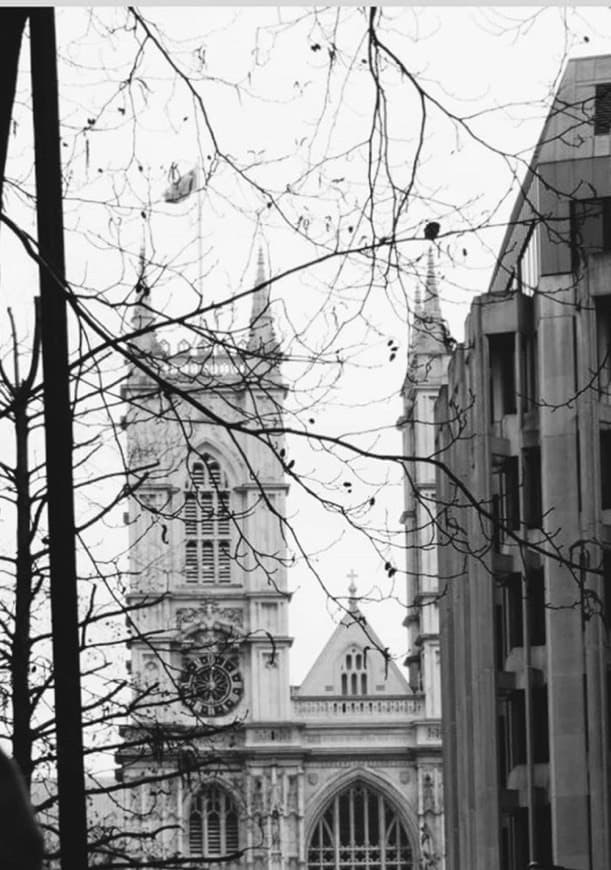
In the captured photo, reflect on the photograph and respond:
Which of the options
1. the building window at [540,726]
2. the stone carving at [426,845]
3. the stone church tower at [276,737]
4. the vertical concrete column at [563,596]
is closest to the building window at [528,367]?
the vertical concrete column at [563,596]

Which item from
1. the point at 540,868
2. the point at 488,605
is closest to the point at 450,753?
the point at 488,605

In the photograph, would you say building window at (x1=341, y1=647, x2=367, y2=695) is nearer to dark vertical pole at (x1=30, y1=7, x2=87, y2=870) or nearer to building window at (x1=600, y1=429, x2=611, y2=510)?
building window at (x1=600, y1=429, x2=611, y2=510)

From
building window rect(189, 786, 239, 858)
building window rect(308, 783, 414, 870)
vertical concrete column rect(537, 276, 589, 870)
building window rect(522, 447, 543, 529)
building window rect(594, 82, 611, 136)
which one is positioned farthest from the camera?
building window rect(308, 783, 414, 870)

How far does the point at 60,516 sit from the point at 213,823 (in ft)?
297

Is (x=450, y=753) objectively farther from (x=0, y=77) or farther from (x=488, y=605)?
(x=0, y=77)

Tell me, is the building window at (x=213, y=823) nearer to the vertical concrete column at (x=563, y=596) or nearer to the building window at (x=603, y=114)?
the vertical concrete column at (x=563, y=596)

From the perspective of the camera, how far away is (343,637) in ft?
340

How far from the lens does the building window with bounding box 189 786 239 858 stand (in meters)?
95.8

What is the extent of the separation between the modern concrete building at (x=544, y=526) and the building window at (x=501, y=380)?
1.3 inches

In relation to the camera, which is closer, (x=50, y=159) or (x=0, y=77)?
(x=0, y=77)

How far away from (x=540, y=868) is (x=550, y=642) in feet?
46.7

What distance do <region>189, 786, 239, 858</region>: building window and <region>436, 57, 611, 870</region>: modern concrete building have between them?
5693 cm

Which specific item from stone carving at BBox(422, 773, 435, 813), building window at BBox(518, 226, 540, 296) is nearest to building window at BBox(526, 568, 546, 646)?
building window at BBox(518, 226, 540, 296)

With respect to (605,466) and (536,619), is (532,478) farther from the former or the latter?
(605,466)
